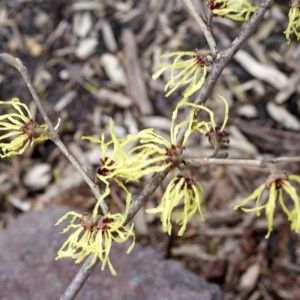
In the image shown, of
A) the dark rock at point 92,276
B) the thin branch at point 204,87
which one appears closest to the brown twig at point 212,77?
the thin branch at point 204,87

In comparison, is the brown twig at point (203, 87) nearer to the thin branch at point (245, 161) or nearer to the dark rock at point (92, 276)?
the thin branch at point (245, 161)

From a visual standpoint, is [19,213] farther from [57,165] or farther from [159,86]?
[159,86]

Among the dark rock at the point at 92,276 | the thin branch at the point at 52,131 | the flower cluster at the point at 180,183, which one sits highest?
the thin branch at the point at 52,131

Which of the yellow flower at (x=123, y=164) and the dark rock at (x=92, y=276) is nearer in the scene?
the yellow flower at (x=123, y=164)

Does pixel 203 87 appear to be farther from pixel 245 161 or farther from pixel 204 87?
pixel 245 161

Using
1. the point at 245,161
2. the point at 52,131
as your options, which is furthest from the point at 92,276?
the point at 245,161

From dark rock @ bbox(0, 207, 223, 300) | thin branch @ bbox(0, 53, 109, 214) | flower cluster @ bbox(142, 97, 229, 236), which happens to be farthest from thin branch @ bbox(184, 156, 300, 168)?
dark rock @ bbox(0, 207, 223, 300)

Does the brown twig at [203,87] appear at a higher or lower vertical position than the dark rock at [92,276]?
higher

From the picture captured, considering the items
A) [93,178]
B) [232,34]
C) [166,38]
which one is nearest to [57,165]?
[166,38]
